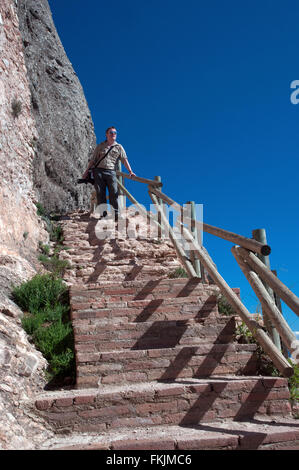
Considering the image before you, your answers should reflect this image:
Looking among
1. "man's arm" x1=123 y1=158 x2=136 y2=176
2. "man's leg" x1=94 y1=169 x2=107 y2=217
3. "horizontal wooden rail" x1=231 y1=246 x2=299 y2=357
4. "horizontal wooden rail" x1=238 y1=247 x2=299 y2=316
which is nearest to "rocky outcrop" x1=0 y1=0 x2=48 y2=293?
"man's leg" x1=94 y1=169 x2=107 y2=217

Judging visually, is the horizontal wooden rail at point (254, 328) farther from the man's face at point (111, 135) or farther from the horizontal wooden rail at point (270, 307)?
the man's face at point (111, 135)

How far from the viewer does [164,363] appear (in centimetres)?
384

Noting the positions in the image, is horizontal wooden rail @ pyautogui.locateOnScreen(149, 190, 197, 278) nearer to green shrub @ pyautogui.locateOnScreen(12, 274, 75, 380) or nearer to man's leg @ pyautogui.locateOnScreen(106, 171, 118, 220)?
man's leg @ pyautogui.locateOnScreen(106, 171, 118, 220)

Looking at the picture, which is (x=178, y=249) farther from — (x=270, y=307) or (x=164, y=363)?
(x=270, y=307)

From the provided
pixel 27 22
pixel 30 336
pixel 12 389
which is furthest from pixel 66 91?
pixel 12 389

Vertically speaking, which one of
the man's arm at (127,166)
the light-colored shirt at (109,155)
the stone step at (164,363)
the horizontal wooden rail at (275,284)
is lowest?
the stone step at (164,363)

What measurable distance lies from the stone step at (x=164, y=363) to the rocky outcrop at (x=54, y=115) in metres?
6.30

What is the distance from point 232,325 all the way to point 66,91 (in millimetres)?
12001

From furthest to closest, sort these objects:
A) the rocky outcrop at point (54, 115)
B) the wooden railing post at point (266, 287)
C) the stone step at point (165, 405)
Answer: the rocky outcrop at point (54, 115), the wooden railing post at point (266, 287), the stone step at point (165, 405)

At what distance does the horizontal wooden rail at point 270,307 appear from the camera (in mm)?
3150

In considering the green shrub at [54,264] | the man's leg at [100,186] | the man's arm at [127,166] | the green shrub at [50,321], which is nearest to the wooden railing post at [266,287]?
the green shrub at [50,321]

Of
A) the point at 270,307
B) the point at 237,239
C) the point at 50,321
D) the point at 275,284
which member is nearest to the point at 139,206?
the point at 50,321

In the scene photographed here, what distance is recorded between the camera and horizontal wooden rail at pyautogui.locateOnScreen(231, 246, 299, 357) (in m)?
3.15
